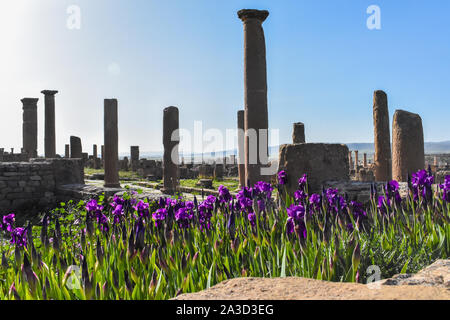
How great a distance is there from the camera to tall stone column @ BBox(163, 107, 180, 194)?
15.7 m

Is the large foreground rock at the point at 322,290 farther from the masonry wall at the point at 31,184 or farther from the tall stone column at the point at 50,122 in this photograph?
the tall stone column at the point at 50,122

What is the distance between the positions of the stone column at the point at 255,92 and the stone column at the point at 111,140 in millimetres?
6683

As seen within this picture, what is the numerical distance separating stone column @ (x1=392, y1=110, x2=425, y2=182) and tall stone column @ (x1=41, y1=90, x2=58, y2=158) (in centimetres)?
1903

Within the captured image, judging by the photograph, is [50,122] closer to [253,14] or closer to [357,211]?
[253,14]

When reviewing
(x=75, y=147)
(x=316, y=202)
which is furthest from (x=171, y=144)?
(x=316, y=202)

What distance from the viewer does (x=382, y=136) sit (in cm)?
1263

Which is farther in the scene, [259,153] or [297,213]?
[259,153]

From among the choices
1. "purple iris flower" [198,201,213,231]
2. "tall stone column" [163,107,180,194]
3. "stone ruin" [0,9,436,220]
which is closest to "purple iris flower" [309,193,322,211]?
"purple iris flower" [198,201,213,231]

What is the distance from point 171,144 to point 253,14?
20.8ft

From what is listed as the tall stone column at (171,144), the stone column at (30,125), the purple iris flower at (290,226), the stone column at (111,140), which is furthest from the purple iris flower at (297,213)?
the stone column at (30,125)

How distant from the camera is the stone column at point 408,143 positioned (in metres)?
9.26
